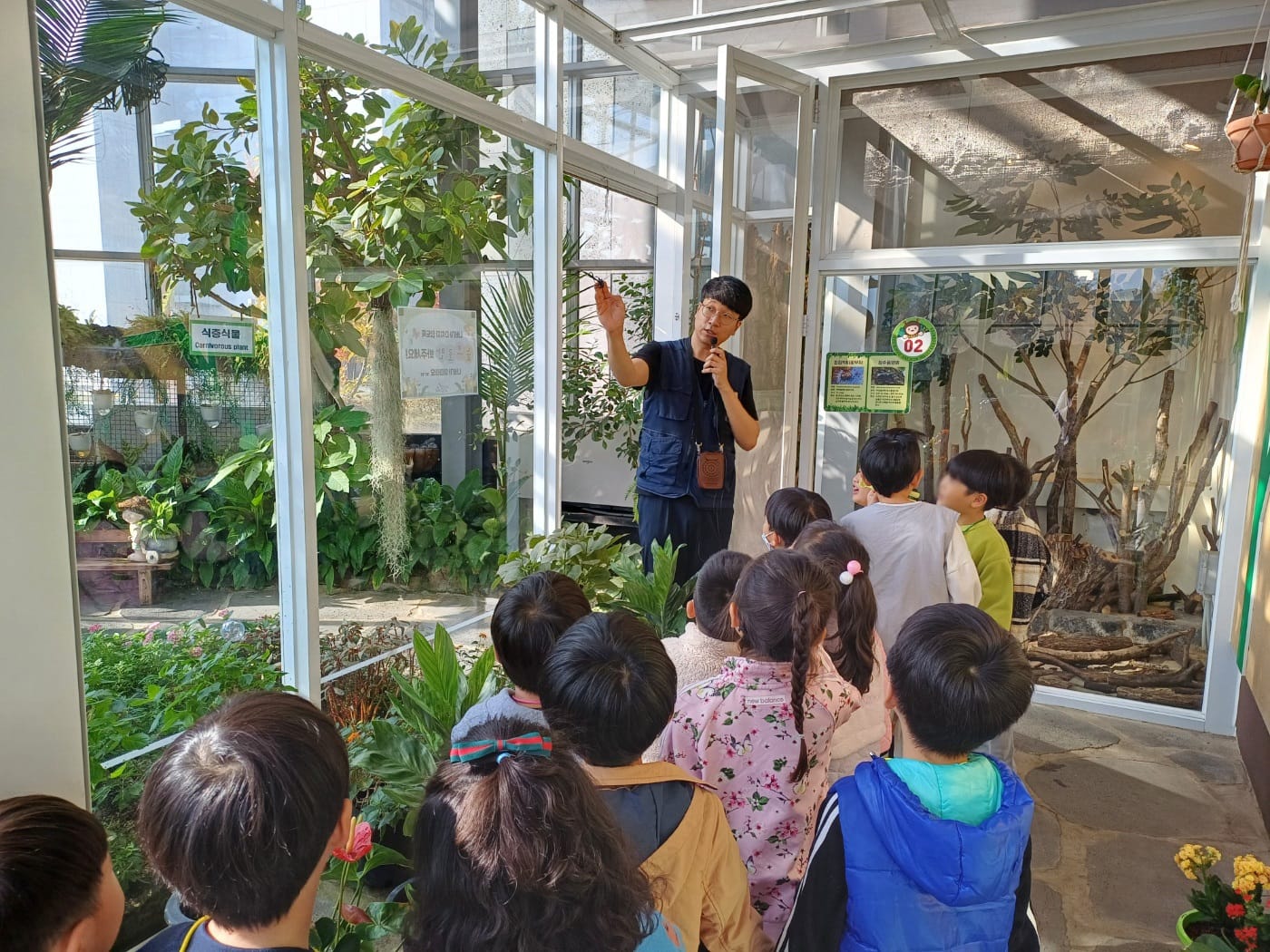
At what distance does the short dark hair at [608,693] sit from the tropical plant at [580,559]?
157 cm

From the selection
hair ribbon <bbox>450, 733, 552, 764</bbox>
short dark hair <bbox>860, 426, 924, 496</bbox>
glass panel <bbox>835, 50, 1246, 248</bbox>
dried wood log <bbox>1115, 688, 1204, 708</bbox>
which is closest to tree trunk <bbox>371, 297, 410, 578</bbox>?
short dark hair <bbox>860, 426, 924, 496</bbox>

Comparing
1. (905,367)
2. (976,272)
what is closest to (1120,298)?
(976,272)

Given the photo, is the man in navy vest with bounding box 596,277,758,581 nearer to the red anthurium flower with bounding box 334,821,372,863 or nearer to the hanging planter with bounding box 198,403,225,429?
the hanging planter with bounding box 198,403,225,429

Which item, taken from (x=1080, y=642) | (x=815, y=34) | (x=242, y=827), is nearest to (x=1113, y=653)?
(x=1080, y=642)

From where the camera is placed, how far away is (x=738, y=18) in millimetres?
3469

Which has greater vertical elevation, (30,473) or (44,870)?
(30,473)

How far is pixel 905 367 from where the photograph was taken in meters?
4.19

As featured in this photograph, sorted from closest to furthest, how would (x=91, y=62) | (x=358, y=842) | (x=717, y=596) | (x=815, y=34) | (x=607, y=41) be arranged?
(x=358, y=842) < (x=91, y=62) < (x=717, y=596) < (x=607, y=41) < (x=815, y=34)

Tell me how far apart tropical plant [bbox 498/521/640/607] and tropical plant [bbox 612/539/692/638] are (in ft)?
0.13

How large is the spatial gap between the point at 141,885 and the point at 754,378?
115 inches

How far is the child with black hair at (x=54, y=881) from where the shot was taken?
2.89ft

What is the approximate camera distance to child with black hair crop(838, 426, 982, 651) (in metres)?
2.33

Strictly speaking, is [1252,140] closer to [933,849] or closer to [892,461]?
[892,461]

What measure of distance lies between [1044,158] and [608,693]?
3.71 metres
